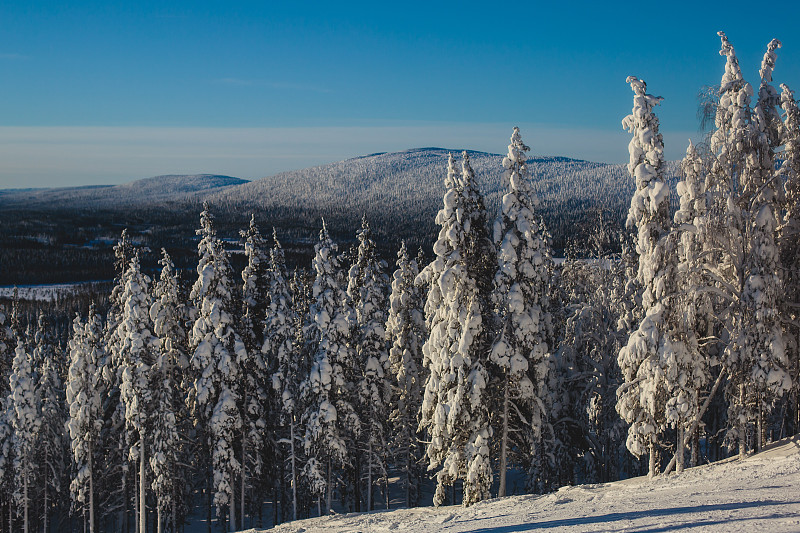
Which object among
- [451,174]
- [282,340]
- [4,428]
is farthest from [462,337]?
[4,428]

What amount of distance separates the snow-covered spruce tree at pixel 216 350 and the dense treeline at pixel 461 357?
0.10 metres

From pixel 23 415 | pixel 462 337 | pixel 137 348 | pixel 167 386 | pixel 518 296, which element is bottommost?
pixel 23 415

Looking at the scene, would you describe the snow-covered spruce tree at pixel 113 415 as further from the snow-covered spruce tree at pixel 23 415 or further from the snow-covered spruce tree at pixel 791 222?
the snow-covered spruce tree at pixel 791 222

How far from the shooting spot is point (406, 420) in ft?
107

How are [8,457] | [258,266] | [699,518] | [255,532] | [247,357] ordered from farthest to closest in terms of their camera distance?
[8,457], [258,266], [247,357], [255,532], [699,518]

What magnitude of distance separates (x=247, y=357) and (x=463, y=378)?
12665 millimetres

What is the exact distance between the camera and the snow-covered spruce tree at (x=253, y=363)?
30.1 meters

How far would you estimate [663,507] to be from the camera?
45.2 feet

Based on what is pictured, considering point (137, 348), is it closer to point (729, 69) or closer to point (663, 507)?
point (663, 507)

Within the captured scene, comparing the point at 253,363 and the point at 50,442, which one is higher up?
the point at 253,363

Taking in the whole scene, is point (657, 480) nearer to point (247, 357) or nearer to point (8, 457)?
point (247, 357)

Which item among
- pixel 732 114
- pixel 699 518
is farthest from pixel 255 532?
pixel 732 114

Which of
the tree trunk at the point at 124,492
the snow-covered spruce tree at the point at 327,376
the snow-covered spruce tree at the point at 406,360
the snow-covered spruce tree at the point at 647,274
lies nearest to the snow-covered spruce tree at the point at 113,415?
the tree trunk at the point at 124,492

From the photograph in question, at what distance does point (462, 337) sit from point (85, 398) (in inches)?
915
